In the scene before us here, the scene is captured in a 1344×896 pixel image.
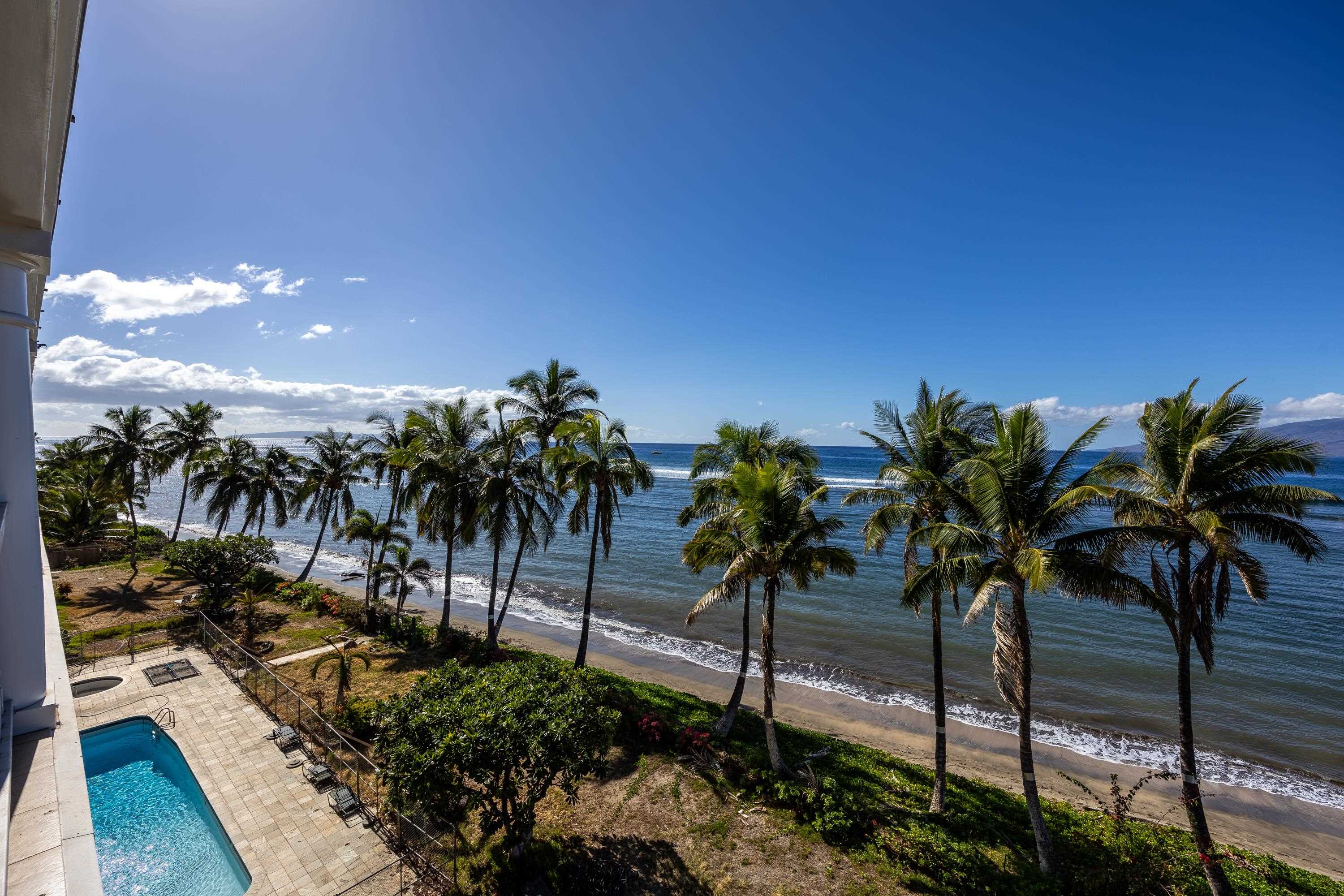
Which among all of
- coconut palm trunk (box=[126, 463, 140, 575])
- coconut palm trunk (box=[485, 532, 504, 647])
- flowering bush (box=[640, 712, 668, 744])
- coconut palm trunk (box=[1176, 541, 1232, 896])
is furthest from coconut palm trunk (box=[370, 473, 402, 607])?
coconut palm trunk (box=[1176, 541, 1232, 896])

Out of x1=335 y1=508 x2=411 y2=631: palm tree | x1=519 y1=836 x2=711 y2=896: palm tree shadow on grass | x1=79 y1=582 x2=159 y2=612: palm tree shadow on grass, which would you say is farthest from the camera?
x1=335 y1=508 x2=411 y2=631: palm tree

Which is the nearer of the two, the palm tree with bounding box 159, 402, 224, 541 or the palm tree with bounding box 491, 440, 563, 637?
the palm tree with bounding box 491, 440, 563, 637

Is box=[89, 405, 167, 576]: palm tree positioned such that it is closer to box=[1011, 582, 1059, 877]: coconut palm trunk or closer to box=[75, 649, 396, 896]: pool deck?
box=[75, 649, 396, 896]: pool deck

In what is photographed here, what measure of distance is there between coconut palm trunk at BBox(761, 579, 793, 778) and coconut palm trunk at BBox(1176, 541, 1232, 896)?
740cm

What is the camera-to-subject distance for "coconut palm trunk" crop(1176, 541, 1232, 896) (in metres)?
9.30

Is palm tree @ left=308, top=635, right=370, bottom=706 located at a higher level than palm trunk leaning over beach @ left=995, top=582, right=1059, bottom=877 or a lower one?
lower

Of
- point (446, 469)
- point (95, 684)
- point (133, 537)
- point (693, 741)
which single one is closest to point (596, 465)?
point (446, 469)

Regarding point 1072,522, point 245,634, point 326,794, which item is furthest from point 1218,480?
point 245,634

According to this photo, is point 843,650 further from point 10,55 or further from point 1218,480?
point 10,55

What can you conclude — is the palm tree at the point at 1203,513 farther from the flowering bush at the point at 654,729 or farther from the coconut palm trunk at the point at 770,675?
the flowering bush at the point at 654,729

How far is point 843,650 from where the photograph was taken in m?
26.0

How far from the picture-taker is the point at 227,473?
3092 centimetres

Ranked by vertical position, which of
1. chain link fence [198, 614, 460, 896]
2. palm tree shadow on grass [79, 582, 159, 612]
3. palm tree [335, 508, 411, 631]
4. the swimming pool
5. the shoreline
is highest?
palm tree [335, 508, 411, 631]

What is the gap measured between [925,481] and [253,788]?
54.4ft
